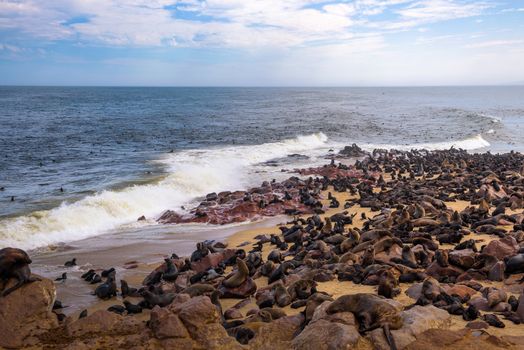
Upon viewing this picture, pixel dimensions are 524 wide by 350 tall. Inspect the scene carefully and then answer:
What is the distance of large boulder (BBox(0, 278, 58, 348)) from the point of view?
8125mm

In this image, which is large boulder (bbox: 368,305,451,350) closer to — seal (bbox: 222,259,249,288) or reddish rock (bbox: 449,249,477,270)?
reddish rock (bbox: 449,249,477,270)

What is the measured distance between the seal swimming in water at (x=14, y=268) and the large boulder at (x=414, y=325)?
6558 millimetres

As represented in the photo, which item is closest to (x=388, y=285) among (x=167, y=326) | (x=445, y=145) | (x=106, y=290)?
(x=167, y=326)

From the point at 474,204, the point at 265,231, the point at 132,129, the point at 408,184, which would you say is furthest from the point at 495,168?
the point at 132,129

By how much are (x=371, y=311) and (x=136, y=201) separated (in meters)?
17.5

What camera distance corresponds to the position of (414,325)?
7.66m

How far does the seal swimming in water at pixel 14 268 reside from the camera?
8.87 meters

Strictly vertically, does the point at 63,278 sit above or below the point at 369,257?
below

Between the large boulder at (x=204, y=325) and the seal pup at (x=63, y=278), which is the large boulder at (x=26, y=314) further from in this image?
the seal pup at (x=63, y=278)

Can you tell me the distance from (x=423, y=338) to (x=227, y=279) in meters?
5.43

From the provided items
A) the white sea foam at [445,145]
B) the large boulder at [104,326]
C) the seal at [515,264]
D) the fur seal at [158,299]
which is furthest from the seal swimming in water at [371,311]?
the white sea foam at [445,145]

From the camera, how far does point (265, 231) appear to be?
1859cm

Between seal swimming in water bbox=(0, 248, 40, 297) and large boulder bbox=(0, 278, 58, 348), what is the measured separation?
99 millimetres

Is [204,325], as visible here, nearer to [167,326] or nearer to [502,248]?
[167,326]
